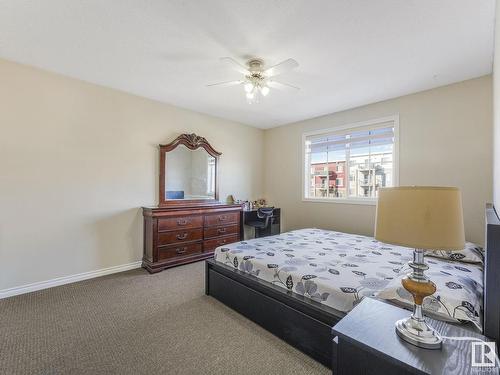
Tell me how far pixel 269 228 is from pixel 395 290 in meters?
3.33

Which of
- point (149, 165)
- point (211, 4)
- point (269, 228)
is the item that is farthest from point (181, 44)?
point (269, 228)

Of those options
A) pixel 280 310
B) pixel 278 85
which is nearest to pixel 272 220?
pixel 278 85

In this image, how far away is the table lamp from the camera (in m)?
0.90

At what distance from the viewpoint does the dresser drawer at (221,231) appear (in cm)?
400

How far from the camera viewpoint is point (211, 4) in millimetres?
1823

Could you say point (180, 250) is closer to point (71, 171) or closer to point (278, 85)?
point (71, 171)

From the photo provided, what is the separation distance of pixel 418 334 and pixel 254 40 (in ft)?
8.06

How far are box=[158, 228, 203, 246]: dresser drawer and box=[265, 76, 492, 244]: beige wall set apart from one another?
7.55 feet

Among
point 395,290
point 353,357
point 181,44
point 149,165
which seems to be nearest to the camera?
point 353,357

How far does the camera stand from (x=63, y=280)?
2.94 metres

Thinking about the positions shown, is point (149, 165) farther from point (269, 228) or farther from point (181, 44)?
point (269, 228)

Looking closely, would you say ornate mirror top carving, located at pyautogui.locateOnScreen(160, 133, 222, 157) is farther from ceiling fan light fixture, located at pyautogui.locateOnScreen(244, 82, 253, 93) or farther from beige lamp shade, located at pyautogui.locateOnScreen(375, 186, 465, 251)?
beige lamp shade, located at pyautogui.locateOnScreen(375, 186, 465, 251)

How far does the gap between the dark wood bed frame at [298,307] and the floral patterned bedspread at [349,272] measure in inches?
3.5

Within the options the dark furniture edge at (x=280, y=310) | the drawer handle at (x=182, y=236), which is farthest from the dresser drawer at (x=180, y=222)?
the dark furniture edge at (x=280, y=310)
